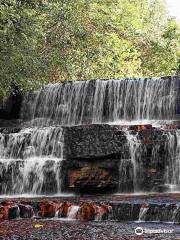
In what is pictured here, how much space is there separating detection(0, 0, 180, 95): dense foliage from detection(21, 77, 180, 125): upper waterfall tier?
1469 millimetres

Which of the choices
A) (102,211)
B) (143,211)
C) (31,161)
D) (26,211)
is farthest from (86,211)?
(31,161)

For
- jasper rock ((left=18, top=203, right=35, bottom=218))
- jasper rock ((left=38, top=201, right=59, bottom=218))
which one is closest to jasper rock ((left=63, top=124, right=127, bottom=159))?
jasper rock ((left=38, top=201, right=59, bottom=218))

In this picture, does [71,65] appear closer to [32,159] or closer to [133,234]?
[32,159]

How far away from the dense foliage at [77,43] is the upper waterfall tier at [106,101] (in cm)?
147

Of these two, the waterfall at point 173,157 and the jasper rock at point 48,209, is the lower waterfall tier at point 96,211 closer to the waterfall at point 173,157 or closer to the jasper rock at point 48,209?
the jasper rock at point 48,209

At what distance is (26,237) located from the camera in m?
9.55

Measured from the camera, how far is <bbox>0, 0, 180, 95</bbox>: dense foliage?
20016 mm

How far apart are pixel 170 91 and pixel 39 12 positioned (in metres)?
7.27

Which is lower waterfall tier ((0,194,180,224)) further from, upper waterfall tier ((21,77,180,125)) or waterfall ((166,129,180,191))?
upper waterfall tier ((21,77,180,125))

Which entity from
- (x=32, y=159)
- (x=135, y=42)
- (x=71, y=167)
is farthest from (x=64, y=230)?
(x=135, y=42)

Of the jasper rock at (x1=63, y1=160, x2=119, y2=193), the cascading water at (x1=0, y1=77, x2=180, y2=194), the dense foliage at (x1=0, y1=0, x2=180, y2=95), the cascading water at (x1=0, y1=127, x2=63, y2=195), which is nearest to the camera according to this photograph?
the jasper rock at (x1=63, y1=160, x2=119, y2=193)

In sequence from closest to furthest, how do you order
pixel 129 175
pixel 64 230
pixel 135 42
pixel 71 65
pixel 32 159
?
pixel 64 230 → pixel 129 175 → pixel 32 159 → pixel 71 65 → pixel 135 42
